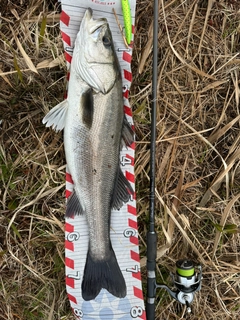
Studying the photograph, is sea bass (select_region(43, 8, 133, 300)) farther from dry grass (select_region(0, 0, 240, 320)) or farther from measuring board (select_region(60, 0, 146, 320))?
dry grass (select_region(0, 0, 240, 320))

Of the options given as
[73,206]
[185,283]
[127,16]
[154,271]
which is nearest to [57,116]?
[73,206]

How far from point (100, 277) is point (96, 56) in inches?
52.2

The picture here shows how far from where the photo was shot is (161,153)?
2.48m

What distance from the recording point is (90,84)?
2037 mm

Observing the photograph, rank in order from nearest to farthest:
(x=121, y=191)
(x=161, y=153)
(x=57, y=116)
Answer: (x=57, y=116)
(x=121, y=191)
(x=161, y=153)

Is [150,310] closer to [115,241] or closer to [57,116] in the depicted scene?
[115,241]

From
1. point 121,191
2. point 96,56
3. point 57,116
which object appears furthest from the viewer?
point 121,191

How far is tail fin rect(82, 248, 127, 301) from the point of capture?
7.38 feet

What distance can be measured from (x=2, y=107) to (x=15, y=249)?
932 millimetres

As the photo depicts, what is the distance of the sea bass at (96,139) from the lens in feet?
6.70

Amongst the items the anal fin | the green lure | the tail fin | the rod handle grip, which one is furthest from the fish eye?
the rod handle grip

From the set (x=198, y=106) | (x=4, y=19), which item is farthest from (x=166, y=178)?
(x=4, y=19)

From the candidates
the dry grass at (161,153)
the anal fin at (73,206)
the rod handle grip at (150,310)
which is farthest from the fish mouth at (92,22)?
the rod handle grip at (150,310)

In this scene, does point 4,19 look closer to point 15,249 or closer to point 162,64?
point 162,64
